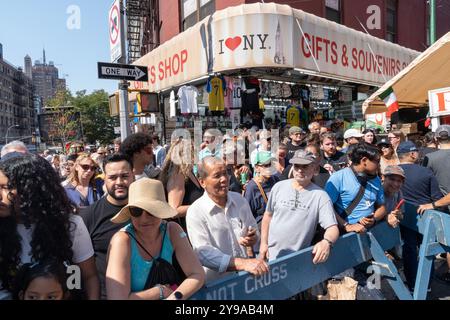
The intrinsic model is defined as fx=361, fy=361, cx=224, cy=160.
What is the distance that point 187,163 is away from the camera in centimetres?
359

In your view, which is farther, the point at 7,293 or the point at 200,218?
the point at 200,218

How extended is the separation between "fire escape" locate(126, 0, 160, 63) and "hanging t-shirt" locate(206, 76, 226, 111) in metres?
8.08

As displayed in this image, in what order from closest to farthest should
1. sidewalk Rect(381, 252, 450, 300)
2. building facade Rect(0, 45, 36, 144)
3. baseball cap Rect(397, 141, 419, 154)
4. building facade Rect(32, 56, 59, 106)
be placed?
sidewalk Rect(381, 252, 450, 300)
baseball cap Rect(397, 141, 419, 154)
building facade Rect(0, 45, 36, 144)
building facade Rect(32, 56, 59, 106)

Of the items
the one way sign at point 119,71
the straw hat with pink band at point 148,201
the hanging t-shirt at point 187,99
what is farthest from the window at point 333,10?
the straw hat with pink band at point 148,201

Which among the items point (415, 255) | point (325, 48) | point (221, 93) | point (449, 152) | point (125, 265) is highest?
point (325, 48)

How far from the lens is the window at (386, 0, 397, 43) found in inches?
601

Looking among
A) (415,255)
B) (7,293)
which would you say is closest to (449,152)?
(415,255)

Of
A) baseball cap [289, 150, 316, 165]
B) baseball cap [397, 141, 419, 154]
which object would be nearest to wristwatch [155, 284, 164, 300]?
baseball cap [289, 150, 316, 165]

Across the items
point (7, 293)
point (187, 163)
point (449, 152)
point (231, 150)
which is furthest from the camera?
point (231, 150)

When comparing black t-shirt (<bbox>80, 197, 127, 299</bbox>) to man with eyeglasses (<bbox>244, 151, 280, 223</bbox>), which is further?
man with eyeglasses (<bbox>244, 151, 280, 223</bbox>)

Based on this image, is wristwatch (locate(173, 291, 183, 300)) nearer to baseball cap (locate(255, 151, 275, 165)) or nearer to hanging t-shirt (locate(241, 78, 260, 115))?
baseball cap (locate(255, 151, 275, 165))

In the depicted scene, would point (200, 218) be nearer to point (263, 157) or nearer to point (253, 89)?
point (263, 157)

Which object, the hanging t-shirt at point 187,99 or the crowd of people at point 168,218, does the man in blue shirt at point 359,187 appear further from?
the hanging t-shirt at point 187,99

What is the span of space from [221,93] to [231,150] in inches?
139
